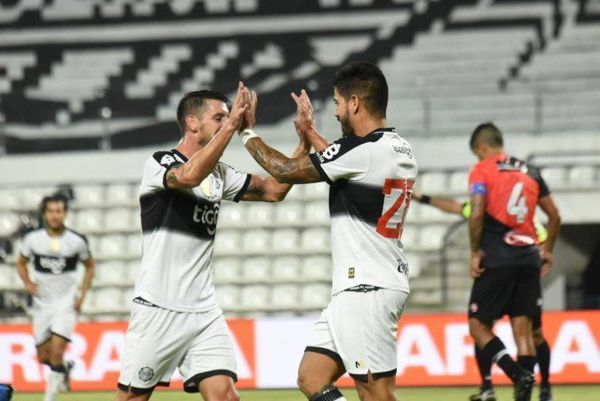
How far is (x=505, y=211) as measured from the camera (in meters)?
9.83

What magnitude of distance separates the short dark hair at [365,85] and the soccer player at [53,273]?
642 cm

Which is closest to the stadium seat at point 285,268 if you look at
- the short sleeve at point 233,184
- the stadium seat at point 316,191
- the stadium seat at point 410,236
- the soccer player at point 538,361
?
the stadium seat at point 316,191

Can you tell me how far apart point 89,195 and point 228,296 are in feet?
9.30

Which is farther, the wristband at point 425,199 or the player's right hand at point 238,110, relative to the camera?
the wristband at point 425,199

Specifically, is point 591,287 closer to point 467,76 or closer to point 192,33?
point 467,76

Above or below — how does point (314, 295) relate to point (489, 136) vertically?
below

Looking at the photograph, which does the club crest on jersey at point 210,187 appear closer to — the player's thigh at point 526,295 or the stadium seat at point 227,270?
the player's thigh at point 526,295

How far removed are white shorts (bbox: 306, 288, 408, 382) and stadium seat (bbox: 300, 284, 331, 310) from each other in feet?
34.7

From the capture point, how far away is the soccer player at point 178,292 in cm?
649

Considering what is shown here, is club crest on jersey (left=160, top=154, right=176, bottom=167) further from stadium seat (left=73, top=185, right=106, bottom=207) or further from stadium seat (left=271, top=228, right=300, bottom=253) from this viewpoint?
stadium seat (left=73, top=185, right=106, bottom=207)

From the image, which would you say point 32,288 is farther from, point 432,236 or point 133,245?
point 432,236

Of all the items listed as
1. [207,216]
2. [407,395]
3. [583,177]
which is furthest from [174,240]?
[583,177]

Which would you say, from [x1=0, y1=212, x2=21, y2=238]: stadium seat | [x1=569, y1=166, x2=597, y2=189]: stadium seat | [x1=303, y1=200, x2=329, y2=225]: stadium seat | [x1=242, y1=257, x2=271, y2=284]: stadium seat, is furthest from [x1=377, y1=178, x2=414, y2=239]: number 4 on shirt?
[x1=0, y1=212, x2=21, y2=238]: stadium seat

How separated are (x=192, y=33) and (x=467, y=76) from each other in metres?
4.56
